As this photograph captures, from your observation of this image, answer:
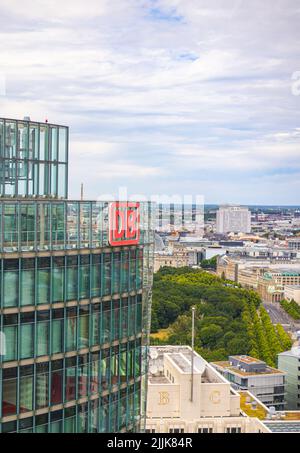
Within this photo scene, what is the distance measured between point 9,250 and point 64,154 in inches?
123

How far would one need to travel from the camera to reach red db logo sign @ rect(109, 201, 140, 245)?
9473 millimetres

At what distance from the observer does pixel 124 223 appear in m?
9.74

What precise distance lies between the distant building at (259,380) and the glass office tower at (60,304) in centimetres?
1799

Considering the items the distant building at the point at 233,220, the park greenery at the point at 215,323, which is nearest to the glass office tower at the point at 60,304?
the park greenery at the point at 215,323

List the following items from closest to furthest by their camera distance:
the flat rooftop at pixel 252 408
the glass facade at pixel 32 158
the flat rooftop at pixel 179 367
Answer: the glass facade at pixel 32 158
the flat rooftop at pixel 179 367
the flat rooftop at pixel 252 408

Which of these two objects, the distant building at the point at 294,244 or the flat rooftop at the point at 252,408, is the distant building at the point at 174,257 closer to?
the distant building at the point at 294,244

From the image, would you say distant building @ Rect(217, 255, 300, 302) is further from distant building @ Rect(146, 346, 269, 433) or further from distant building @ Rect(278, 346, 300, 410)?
distant building @ Rect(146, 346, 269, 433)

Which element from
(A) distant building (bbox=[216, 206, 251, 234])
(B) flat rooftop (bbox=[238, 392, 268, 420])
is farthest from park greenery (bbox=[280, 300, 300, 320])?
(A) distant building (bbox=[216, 206, 251, 234])

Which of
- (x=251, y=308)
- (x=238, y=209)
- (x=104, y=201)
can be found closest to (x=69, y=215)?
(x=104, y=201)

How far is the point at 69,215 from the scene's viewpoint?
9.07m

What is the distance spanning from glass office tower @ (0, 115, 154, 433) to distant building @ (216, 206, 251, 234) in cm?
10914

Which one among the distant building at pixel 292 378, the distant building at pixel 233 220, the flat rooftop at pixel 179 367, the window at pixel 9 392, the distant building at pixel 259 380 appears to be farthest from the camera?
the distant building at pixel 233 220

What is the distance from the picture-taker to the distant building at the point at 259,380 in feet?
92.3

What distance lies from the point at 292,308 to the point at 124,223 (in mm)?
54161
